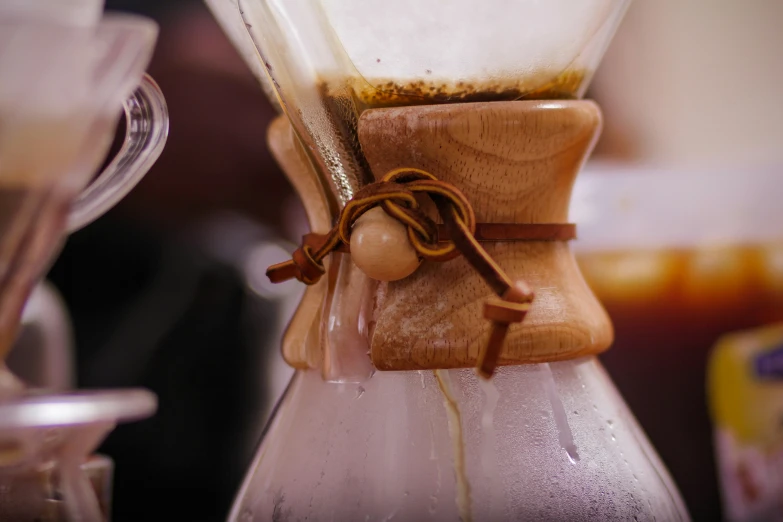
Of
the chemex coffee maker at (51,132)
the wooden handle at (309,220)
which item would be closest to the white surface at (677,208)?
the wooden handle at (309,220)

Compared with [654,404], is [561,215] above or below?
above

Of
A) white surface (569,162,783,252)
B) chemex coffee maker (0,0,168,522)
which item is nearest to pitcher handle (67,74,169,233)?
chemex coffee maker (0,0,168,522)

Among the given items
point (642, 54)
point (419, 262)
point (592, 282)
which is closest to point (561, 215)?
point (419, 262)

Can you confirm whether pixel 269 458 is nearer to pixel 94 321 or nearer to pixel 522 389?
pixel 522 389

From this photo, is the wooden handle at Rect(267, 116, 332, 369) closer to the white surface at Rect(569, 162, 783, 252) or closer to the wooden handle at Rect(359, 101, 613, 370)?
the wooden handle at Rect(359, 101, 613, 370)

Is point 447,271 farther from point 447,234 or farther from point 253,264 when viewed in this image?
point 253,264

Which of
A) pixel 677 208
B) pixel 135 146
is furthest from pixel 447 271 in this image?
pixel 677 208
